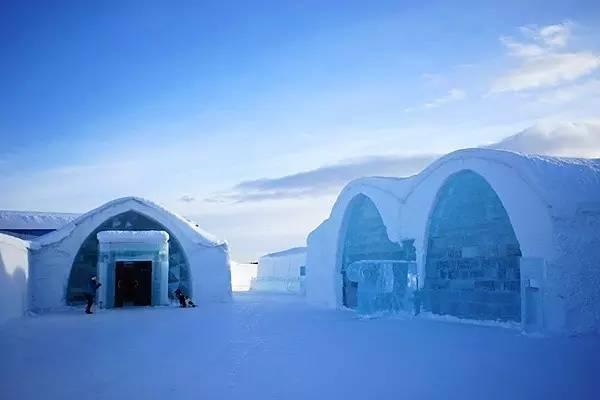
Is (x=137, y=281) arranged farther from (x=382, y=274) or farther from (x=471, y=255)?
→ (x=471, y=255)

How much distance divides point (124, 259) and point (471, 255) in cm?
1179

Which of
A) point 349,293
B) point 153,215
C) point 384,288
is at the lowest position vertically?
point 349,293

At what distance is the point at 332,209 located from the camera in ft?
59.2

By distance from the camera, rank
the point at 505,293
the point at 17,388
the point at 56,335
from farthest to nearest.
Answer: the point at 505,293 < the point at 56,335 < the point at 17,388

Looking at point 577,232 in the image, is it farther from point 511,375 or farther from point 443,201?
point 511,375

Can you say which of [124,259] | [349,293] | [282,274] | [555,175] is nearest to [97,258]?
[124,259]

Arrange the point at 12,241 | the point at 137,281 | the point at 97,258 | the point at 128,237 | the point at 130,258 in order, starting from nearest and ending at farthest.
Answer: the point at 12,241 < the point at 128,237 < the point at 130,258 < the point at 97,258 < the point at 137,281

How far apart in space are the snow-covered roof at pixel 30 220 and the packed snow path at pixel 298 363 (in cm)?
2050

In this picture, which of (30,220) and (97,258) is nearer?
(97,258)

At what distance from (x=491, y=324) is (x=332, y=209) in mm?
7952

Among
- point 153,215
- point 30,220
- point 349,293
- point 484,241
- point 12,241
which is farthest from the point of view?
point 30,220

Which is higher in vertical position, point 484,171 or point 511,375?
point 484,171

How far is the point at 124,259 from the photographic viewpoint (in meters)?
18.1

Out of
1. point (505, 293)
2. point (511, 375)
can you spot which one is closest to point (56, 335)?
point (511, 375)
